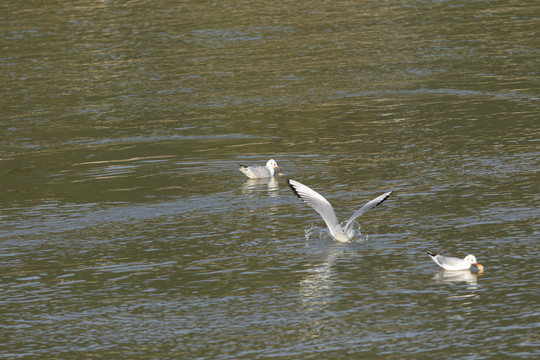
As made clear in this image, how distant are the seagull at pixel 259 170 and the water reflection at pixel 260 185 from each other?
117mm

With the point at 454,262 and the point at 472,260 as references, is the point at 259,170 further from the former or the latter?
the point at 472,260

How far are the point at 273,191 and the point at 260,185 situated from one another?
36cm

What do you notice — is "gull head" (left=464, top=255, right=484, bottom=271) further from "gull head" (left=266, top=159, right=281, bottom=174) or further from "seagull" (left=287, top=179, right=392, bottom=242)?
"gull head" (left=266, top=159, right=281, bottom=174)

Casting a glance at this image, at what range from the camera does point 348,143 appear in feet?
74.5

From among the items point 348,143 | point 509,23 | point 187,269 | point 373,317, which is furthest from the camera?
point 509,23

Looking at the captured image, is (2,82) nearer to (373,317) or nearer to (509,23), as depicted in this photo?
(509,23)

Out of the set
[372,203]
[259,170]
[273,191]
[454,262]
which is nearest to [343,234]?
[372,203]

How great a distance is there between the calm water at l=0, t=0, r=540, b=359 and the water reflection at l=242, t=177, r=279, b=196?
0.08 meters

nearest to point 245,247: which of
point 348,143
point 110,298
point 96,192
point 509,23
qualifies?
point 110,298

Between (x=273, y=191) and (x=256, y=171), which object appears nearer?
(x=273, y=191)

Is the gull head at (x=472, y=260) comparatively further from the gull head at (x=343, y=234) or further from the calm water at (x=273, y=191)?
the gull head at (x=343, y=234)

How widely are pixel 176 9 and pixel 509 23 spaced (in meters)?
15.5

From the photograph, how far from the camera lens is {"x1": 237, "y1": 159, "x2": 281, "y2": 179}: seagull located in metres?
20.2

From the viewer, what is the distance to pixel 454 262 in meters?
14.3
